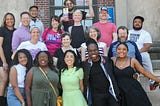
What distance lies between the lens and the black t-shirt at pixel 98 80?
860 cm

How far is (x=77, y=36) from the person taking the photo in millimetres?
10000

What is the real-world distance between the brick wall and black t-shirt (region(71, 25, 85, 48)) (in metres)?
6.42

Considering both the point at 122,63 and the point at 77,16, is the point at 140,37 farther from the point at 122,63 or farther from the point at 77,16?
the point at 122,63

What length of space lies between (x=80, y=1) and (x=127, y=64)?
8.47m

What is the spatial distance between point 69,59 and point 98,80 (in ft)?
2.20

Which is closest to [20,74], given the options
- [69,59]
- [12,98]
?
[12,98]

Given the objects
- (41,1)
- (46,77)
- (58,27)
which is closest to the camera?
(46,77)

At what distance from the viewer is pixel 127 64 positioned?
885 centimetres

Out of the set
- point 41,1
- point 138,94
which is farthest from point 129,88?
point 41,1

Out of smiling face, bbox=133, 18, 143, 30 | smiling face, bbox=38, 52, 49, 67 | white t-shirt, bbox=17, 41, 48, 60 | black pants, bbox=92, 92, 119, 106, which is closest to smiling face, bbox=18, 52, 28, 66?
smiling face, bbox=38, 52, 49, 67

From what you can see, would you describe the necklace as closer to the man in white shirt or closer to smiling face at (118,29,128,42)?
smiling face at (118,29,128,42)

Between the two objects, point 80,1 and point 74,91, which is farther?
point 80,1

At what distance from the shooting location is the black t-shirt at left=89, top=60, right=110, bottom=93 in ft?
28.2

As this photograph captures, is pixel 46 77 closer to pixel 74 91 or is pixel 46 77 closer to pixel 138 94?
pixel 74 91
